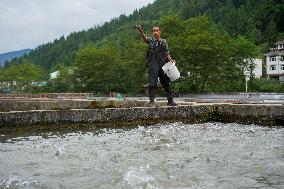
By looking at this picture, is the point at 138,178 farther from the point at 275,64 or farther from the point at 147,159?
the point at 275,64

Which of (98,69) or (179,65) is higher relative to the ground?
(98,69)

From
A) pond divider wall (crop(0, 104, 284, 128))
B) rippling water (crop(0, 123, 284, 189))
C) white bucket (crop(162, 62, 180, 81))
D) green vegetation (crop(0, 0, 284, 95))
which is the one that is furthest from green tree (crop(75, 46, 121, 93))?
rippling water (crop(0, 123, 284, 189))

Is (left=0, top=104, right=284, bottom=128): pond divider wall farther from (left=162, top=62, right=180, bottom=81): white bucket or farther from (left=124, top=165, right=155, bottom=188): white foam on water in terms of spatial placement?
(left=124, top=165, right=155, bottom=188): white foam on water

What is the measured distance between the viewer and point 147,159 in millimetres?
7039

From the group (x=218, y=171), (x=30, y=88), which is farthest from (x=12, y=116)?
(x=30, y=88)

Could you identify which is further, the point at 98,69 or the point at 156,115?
the point at 98,69

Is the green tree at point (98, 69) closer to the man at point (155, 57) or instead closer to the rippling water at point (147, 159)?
the man at point (155, 57)

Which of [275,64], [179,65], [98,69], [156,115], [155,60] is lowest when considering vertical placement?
[156,115]

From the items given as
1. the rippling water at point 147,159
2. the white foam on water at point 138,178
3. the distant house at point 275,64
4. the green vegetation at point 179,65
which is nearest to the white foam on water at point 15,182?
the rippling water at point 147,159

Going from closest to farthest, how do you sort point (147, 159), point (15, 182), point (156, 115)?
point (15, 182)
point (147, 159)
point (156, 115)

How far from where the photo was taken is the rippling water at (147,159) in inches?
220

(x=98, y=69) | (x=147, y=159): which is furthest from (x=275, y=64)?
(x=147, y=159)

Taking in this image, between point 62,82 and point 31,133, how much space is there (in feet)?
227

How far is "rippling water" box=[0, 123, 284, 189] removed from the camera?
18.3ft
